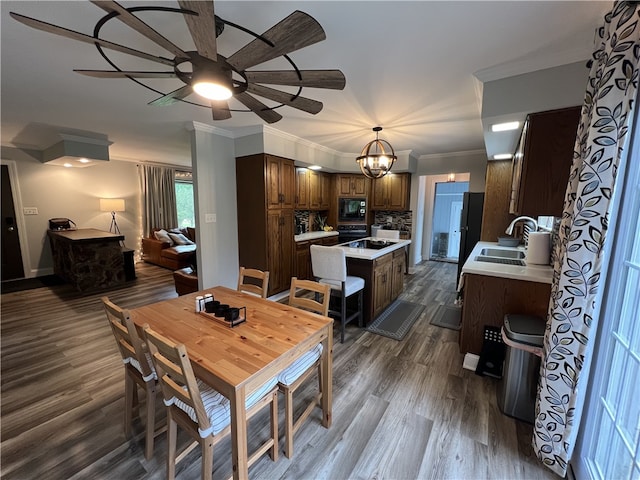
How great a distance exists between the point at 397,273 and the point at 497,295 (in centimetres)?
171

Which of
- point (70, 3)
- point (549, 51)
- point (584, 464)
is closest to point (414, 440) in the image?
point (584, 464)

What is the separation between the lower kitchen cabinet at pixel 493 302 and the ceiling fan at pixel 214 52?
209cm

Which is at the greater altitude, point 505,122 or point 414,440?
point 505,122

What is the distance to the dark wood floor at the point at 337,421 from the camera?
151 cm

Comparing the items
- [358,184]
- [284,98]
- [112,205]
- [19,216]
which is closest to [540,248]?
[284,98]

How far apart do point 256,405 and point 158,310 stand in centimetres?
102

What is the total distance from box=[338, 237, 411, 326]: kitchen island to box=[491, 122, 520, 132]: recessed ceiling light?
1.71 meters

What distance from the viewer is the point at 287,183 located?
4.15 metres

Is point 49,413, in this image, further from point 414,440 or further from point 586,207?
point 586,207

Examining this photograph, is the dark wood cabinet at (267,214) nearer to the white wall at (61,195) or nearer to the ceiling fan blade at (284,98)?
the ceiling fan blade at (284,98)

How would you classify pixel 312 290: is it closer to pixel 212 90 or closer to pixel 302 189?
pixel 212 90

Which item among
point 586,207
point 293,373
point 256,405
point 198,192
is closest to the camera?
point 586,207

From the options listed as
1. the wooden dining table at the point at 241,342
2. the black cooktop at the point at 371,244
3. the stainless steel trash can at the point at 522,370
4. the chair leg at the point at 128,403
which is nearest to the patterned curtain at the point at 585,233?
the stainless steel trash can at the point at 522,370

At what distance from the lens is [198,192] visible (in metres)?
3.56
